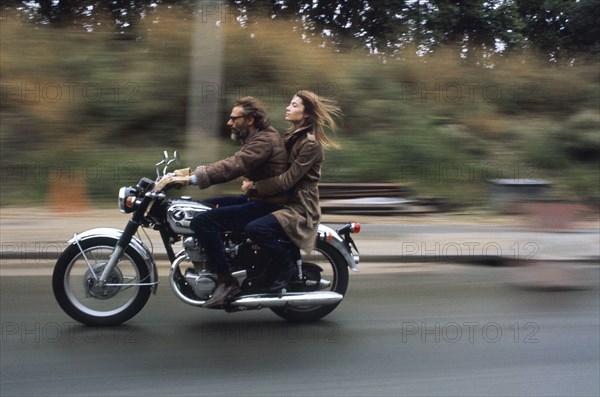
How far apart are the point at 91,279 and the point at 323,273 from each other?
5.85ft

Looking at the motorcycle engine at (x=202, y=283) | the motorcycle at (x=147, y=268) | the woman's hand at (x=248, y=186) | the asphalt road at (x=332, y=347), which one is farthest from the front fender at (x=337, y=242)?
the motorcycle engine at (x=202, y=283)

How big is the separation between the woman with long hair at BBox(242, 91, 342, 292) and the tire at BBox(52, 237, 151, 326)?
959mm

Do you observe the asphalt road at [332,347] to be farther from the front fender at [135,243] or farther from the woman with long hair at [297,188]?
the woman with long hair at [297,188]

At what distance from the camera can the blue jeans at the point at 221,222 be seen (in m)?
5.41

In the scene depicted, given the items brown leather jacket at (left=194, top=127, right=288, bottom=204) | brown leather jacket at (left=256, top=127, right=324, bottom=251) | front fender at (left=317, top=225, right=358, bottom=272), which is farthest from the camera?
front fender at (left=317, top=225, right=358, bottom=272)

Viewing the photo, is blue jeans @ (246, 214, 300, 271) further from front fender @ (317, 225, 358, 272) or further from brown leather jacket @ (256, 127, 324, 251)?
front fender @ (317, 225, 358, 272)

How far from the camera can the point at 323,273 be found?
5879 millimetres

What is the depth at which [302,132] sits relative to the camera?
218 inches

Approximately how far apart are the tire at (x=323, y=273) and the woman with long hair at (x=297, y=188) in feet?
0.83

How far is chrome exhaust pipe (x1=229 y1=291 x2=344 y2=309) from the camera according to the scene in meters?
5.56

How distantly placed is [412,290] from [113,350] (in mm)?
2949

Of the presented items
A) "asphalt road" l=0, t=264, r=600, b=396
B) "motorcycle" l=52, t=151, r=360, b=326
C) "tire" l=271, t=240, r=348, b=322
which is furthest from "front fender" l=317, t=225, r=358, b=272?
"asphalt road" l=0, t=264, r=600, b=396

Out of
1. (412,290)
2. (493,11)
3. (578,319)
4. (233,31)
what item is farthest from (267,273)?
(493,11)

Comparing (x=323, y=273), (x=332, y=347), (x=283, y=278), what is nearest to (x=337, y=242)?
(x=323, y=273)
